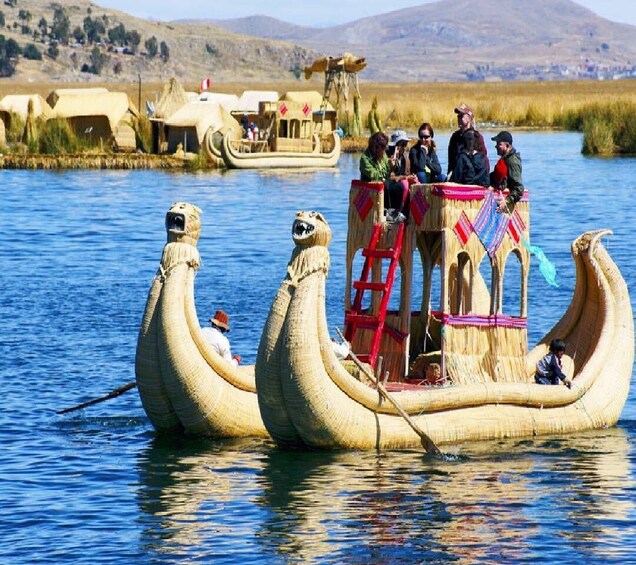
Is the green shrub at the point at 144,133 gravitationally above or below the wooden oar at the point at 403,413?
above

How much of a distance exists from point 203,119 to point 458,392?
40897 millimetres

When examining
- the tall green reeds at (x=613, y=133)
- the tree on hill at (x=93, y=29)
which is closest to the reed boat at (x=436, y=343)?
the tall green reeds at (x=613, y=133)

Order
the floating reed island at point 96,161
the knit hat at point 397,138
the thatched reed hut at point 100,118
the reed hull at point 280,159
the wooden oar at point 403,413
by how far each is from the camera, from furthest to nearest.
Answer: the thatched reed hut at point 100,118 < the reed hull at point 280,159 < the floating reed island at point 96,161 < the knit hat at point 397,138 < the wooden oar at point 403,413

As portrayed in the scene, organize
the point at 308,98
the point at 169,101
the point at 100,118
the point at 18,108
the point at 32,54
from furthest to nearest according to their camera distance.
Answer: the point at 32,54
the point at 308,98
the point at 18,108
the point at 169,101
the point at 100,118

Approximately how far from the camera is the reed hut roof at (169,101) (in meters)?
57.0

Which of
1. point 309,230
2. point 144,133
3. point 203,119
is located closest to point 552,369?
point 309,230

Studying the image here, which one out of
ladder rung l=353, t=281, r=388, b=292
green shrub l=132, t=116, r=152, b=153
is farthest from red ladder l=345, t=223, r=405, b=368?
green shrub l=132, t=116, r=152, b=153

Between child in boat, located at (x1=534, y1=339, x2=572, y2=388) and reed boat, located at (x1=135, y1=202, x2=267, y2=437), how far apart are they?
2880 mm

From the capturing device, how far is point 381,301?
52.0 ft

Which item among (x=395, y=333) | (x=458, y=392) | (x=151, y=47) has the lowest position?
(x=458, y=392)

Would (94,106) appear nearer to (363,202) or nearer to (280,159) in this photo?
(280,159)

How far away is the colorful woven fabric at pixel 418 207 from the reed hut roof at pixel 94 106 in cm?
4063

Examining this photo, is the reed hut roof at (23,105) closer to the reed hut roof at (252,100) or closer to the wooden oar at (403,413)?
the reed hut roof at (252,100)

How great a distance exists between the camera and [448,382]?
15.7m
